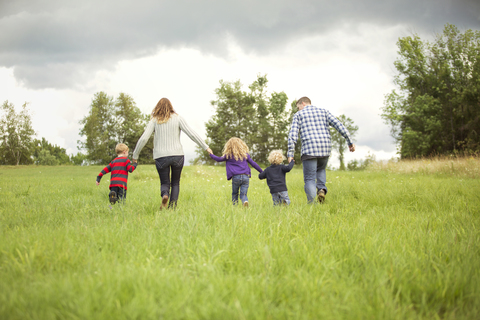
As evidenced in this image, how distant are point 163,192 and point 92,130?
49.4m

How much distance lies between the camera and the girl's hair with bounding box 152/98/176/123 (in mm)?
4979

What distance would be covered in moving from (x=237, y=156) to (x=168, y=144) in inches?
58.9

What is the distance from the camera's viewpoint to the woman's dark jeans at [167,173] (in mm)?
4828

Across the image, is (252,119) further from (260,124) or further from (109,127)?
(109,127)

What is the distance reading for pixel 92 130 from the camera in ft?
151

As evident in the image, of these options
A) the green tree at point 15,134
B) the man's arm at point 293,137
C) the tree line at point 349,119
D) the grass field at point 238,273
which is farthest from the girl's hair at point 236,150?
the green tree at point 15,134

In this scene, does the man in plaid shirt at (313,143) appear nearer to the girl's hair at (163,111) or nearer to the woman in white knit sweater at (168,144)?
the woman in white knit sweater at (168,144)

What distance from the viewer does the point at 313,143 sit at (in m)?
5.32

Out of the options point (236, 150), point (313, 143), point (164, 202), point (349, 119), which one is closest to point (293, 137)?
point (313, 143)

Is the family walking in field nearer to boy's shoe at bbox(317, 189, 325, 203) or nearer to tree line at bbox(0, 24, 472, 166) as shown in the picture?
boy's shoe at bbox(317, 189, 325, 203)

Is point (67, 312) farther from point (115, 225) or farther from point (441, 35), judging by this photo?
point (441, 35)

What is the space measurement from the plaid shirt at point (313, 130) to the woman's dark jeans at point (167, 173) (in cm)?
232

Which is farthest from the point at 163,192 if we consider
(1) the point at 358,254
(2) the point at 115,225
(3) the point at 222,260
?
(1) the point at 358,254

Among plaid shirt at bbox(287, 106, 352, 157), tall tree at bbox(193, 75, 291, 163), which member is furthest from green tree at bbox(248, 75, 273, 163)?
plaid shirt at bbox(287, 106, 352, 157)
